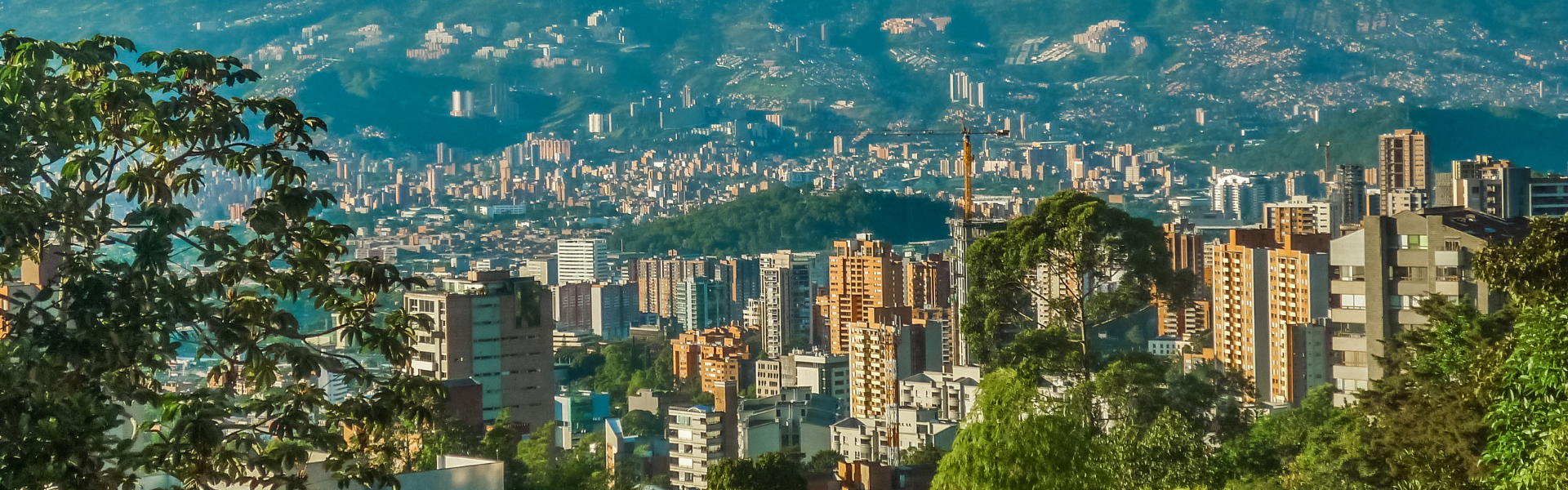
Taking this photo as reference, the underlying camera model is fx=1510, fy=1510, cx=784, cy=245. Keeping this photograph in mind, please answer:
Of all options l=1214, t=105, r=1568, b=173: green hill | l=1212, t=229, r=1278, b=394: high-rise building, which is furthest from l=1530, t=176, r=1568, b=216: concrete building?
l=1214, t=105, r=1568, b=173: green hill

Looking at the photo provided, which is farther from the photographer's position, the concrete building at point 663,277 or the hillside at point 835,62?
the hillside at point 835,62

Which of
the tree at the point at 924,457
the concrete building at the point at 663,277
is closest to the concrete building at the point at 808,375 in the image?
the tree at the point at 924,457

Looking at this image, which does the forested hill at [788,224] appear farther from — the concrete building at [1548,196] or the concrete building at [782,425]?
the concrete building at [1548,196]

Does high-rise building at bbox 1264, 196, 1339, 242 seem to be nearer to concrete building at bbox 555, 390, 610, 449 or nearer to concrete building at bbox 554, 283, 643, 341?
concrete building at bbox 554, 283, 643, 341

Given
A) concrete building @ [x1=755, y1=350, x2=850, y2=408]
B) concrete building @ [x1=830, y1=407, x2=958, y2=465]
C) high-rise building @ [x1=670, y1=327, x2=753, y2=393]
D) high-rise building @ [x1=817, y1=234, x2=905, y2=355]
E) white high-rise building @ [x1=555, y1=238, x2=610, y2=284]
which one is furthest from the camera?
white high-rise building @ [x1=555, y1=238, x2=610, y2=284]

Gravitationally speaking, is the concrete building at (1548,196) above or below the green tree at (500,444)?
above

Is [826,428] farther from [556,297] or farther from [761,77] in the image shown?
[761,77]

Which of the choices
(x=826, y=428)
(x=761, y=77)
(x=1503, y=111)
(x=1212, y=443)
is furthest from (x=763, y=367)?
(x=761, y=77)
